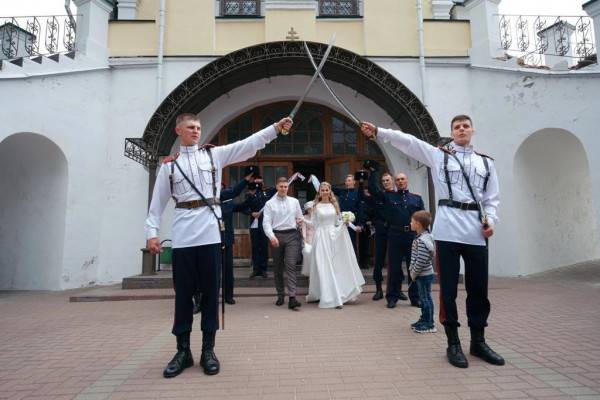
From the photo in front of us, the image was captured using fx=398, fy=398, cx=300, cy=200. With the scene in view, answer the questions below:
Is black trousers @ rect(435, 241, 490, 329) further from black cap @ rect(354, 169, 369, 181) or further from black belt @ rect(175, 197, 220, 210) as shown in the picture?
black cap @ rect(354, 169, 369, 181)

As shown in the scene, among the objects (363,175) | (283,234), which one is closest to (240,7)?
(363,175)

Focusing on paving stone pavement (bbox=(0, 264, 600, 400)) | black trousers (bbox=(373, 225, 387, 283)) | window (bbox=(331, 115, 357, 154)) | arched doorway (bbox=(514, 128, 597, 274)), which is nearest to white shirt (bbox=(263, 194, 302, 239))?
paving stone pavement (bbox=(0, 264, 600, 400))

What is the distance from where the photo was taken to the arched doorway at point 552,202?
31.6ft

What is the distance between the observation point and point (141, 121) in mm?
9789

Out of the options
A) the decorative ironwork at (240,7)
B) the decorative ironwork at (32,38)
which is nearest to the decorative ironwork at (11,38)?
the decorative ironwork at (32,38)

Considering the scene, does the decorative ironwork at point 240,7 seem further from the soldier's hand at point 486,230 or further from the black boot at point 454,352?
the black boot at point 454,352

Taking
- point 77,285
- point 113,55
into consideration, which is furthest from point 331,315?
point 113,55

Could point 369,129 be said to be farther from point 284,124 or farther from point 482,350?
point 482,350

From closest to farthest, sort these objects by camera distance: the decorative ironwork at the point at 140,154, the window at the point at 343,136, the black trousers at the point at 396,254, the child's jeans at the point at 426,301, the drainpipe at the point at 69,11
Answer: the child's jeans at the point at 426,301
the black trousers at the point at 396,254
the decorative ironwork at the point at 140,154
the drainpipe at the point at 69,11
the window at the point at 343,136

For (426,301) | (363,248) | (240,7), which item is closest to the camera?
(426,301)

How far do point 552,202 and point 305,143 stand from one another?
6.50 meters

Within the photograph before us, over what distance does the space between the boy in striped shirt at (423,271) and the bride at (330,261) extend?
5.43ft

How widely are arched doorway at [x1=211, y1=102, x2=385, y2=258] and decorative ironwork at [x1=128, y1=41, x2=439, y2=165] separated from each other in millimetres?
1832

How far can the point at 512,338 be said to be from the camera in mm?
4188
